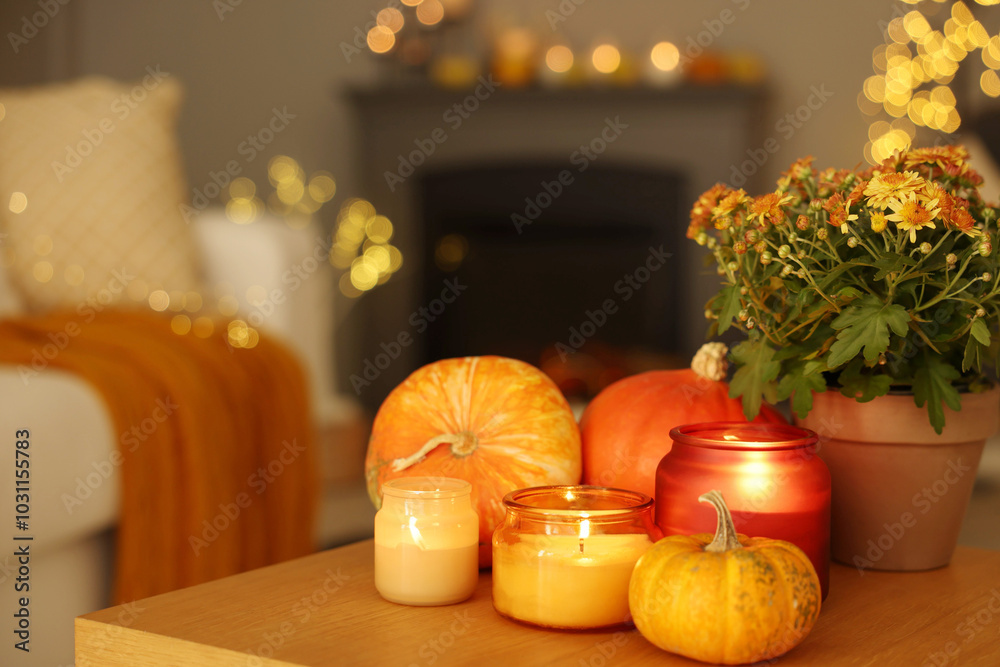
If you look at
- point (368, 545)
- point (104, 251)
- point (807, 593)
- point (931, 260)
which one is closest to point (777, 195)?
point (931, 260)

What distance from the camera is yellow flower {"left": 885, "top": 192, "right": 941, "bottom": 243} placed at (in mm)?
614

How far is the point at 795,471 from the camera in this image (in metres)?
0.64

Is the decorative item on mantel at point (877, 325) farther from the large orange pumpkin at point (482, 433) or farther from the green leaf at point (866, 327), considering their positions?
the large orange pumpkin at point (482, 433)

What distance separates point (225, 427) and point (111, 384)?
0.23 meters

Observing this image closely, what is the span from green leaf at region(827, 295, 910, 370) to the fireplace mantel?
7.63 ft

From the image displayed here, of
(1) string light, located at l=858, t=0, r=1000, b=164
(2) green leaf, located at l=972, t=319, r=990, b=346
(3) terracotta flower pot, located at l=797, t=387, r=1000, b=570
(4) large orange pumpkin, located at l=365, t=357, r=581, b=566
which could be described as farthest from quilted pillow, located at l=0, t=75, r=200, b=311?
(1) string light, located at l=858, t=0, r=1000, b=164

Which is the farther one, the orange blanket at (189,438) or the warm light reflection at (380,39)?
the warm light reflection at (380,39)

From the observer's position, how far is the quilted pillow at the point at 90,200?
1.74 metres

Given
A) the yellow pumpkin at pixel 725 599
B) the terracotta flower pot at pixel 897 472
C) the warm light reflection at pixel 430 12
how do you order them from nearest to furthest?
the yellow pumpkin at pixel 725 599, the terracotta flower pot at pixel 897 472, the warm light reflection at pixel 430 12

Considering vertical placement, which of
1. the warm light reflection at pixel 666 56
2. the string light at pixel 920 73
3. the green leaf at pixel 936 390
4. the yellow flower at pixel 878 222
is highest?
the warm light reflection at pixel 666 56

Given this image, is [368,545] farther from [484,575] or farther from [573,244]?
[573,244]

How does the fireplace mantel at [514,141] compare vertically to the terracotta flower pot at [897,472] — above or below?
above

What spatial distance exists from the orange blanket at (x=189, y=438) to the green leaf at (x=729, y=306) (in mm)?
938

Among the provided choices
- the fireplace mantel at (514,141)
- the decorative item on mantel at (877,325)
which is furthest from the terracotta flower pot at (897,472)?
the fireplace mantel at (514,141)
